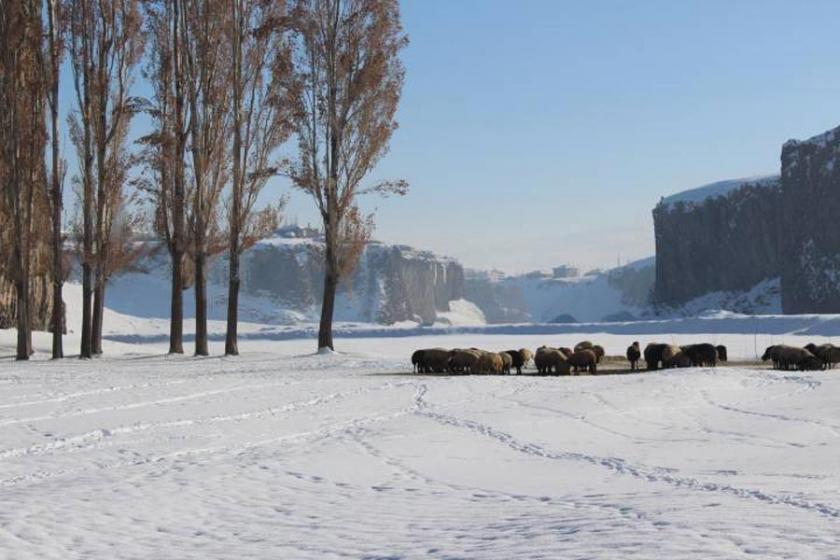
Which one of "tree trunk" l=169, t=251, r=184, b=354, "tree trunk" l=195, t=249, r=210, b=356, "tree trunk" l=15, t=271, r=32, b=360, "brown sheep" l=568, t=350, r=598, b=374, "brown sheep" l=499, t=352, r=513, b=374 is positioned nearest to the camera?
"brown sheep" l=568, t=350, r=598, b=374

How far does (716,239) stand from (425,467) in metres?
181

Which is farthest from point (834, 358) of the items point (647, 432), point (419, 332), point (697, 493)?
point (419, 332)

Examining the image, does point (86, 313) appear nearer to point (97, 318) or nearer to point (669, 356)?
point (97, 318)

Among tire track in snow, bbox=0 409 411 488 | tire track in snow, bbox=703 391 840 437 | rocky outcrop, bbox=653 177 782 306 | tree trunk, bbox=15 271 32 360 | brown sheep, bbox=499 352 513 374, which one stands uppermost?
rocky outcrop, bbox=653 177 782 306

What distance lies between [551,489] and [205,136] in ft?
83.9

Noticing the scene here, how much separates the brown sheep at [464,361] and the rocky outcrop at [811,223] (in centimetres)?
12061

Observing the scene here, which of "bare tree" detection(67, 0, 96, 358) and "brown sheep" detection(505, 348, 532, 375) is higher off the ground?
"bare tree" detection(67, 0, 96, 358)

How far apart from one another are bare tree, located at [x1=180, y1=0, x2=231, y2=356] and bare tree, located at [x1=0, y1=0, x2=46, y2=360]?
5034mm

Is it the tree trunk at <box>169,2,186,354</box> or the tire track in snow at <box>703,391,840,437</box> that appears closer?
the tire track in snow at <box>703,391,840,437</box>

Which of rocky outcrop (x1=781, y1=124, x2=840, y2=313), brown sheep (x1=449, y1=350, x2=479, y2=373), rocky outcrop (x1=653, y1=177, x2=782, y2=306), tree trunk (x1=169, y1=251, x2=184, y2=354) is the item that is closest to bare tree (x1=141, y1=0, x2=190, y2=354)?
tree trunk (x1=169, y1=251, x2=184, y2=354)

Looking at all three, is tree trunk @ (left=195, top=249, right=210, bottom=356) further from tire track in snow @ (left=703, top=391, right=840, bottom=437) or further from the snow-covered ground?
tire track in snow @ (left=703, top=391, right=840, bottom=437)

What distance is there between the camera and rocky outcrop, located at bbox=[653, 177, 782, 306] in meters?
176

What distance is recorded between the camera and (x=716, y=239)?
183125 millimetres

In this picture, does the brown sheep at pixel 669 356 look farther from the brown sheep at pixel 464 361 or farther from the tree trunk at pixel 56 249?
the tree trunk at pixel 56 249
